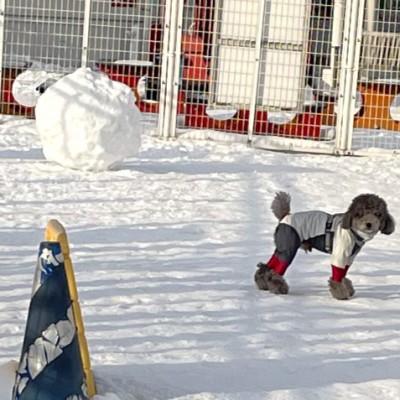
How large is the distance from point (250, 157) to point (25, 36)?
358 centimetres

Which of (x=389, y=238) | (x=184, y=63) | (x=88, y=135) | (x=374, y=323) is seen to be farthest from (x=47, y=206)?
(x=184, y=63)

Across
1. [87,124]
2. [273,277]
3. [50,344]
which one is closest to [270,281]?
[273,277]

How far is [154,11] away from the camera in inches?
586

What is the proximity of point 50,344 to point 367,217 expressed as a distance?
2.77 m

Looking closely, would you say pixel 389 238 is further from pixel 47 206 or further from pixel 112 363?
pixel 112 363

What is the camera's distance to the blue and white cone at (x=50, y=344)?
4637 millimetres

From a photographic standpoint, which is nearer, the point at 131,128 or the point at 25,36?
the point at 131,128

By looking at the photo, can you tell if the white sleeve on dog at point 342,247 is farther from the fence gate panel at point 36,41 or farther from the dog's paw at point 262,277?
the fence gate panel at point 36,41

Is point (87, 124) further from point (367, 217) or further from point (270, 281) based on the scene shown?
point (367, 217)

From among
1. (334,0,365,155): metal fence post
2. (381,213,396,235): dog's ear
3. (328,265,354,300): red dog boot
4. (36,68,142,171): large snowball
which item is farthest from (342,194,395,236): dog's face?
(334,0,365,155): metal fence post

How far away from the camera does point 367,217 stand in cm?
692

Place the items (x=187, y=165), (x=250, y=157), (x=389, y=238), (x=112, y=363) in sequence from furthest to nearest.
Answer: (x=250, y=157)
(x=187, y=165)
(x=389, y=238)
(x=112, y=363)

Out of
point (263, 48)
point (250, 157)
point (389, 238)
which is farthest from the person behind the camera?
point (263, 48)

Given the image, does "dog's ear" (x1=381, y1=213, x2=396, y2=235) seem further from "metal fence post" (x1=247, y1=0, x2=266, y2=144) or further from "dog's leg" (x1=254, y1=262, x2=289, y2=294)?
"metal fence post" (x1=247, y1=0, x2=266, y2=144)
